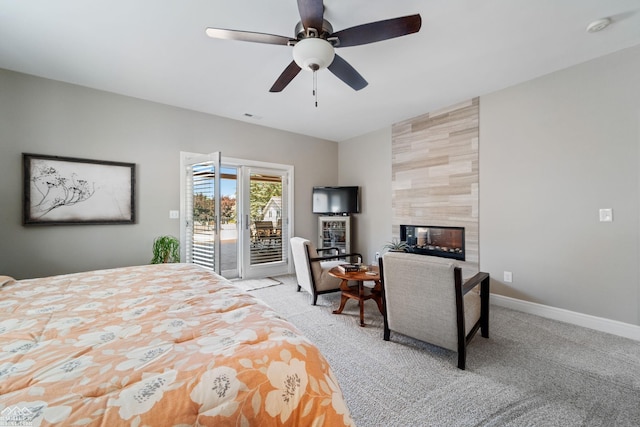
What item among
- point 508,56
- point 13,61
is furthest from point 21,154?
point 508,56

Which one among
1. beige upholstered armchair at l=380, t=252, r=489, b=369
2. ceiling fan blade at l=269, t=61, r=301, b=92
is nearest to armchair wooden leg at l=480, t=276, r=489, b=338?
beige upholstered armchair at l=380, t=252, r=489, b=369

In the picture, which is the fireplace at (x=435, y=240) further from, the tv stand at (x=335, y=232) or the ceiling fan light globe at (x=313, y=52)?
the ceiling fan light globe at (x=313, y=52)

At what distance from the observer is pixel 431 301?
209cm

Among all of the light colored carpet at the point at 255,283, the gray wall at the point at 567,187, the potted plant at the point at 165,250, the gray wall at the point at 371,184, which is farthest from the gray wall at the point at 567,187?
the potted plant at the point at 165,250

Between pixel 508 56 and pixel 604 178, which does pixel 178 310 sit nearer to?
pixel 508 56

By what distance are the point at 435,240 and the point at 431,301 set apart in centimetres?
222

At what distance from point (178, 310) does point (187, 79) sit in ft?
9.41

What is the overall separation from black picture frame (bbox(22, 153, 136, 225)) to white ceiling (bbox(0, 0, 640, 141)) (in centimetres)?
101

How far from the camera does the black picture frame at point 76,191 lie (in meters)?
2.96

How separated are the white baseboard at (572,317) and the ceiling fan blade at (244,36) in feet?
12.5

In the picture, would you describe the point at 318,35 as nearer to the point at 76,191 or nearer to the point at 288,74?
the point at 288,74

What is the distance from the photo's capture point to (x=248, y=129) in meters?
4.62

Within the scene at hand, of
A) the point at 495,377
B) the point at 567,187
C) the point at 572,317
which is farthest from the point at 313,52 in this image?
the point at 572,317

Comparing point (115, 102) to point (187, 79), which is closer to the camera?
point (187, 79)
